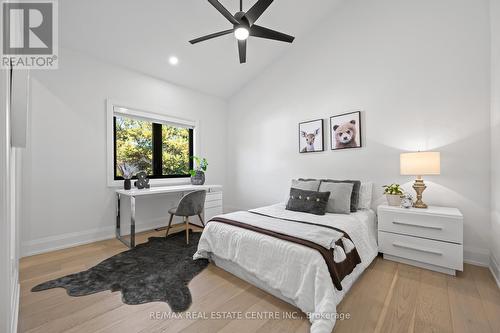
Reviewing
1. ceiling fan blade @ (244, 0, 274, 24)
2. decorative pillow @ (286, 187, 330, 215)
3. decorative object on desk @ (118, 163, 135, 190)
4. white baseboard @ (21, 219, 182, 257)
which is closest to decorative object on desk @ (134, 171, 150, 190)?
decorative object on desk @ (118, 163, 135, 190)

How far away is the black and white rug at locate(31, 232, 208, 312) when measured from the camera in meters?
1.80

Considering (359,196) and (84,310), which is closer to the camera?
(84,310)

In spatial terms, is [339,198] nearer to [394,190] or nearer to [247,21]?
[394,190]

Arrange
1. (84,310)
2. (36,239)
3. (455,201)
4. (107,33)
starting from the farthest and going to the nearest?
(107,33) < (36,239) < (455,201) < (84,310)

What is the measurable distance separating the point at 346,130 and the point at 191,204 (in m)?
2.57

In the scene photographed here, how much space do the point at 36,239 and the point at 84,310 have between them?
67.4 inches

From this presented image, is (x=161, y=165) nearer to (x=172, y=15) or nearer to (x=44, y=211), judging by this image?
(x=44, y=211)

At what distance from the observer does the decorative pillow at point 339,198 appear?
259 centimetres

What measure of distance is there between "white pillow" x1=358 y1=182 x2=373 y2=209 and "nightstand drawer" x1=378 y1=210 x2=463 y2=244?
1.06 ft

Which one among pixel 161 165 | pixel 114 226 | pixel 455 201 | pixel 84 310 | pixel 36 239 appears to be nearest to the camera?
pixel 84 310

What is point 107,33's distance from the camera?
2.78 metres

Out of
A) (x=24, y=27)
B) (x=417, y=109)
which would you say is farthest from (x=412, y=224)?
(x=24, y=27)

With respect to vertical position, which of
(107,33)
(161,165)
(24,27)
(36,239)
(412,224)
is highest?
(107,33)

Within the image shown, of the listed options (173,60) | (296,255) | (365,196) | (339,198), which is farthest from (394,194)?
(173,60)
